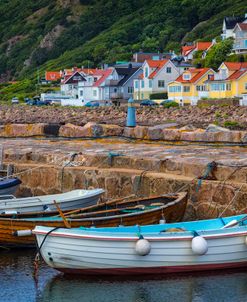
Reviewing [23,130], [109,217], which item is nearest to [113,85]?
[23,130]

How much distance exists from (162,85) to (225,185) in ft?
206

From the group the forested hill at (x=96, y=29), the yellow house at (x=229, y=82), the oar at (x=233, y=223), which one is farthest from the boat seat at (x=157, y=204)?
the forested hill at (x=96, y=29)

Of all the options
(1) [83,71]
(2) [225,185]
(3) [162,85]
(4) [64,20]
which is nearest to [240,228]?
(2) [225,185]

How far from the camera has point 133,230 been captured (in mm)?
14445

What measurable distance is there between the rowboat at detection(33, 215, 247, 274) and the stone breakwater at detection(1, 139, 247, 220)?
2.26 meters

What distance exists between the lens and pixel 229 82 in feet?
212

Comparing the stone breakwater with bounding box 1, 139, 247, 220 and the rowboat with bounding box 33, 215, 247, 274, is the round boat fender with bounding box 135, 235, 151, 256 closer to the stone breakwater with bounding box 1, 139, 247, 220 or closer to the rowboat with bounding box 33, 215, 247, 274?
the rowboat with bounding box 33, 215, 247, 274

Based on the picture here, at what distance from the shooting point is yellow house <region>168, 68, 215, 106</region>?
6862 cm

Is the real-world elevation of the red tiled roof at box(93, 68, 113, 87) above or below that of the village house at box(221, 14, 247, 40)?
below

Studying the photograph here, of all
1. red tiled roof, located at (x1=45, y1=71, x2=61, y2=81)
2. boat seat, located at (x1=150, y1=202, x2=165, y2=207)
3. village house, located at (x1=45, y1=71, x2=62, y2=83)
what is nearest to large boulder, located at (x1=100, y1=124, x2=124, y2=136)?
boat seat, located at (x1=150, y1=202, x2=165, y2=207)

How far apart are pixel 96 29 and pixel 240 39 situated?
206 feet

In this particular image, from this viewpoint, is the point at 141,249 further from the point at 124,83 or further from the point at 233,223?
the point at 124,83

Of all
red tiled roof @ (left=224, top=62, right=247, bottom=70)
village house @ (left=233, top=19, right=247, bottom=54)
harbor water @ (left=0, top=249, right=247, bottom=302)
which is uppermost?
village house @ (left=233, top=19, right=247, bottom=54)

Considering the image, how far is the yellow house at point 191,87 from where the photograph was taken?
68.6 m
